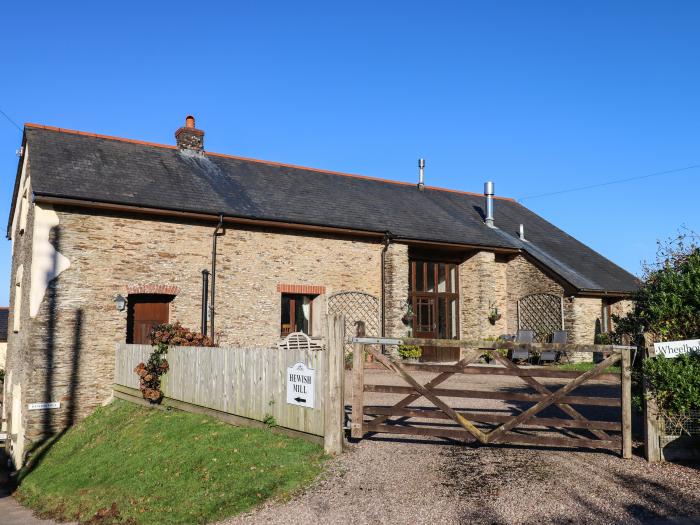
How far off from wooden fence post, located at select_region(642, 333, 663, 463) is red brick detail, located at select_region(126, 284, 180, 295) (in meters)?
11.8

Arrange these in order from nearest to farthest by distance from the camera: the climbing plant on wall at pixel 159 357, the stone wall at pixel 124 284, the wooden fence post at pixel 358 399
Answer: the wooden fence post at pixel 358 399 → the climbing plant on wall at pixel 159 357 → the stone wall at pixel 124 284

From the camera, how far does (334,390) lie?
321 inches

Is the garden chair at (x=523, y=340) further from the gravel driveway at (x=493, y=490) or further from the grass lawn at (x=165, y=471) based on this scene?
the gravel driveway at (x=493, y=490)

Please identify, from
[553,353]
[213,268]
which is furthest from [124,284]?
[553,353]

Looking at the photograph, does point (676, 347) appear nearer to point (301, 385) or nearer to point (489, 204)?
point (301, 385)

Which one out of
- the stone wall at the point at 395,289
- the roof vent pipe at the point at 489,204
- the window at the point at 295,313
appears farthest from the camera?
the roof vent pipe at the point at 489,204

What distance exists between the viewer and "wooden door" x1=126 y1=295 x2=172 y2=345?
16.4 meters

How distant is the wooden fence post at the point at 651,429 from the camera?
740 cm

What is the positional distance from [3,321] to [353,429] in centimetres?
2774

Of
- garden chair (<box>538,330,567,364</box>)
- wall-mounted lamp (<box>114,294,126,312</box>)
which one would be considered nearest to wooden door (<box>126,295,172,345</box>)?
wall-mounted lamp (<box>114,294,126,312</box>)

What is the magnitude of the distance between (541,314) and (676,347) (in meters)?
14.6

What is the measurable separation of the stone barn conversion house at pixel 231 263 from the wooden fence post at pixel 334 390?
9.06 meters

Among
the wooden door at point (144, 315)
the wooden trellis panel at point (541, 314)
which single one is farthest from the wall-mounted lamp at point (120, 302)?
the wooden trellis panel at point (541, 314)

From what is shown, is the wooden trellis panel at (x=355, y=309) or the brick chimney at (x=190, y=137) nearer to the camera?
the wooden trellis panel at (x=355, y=309)
